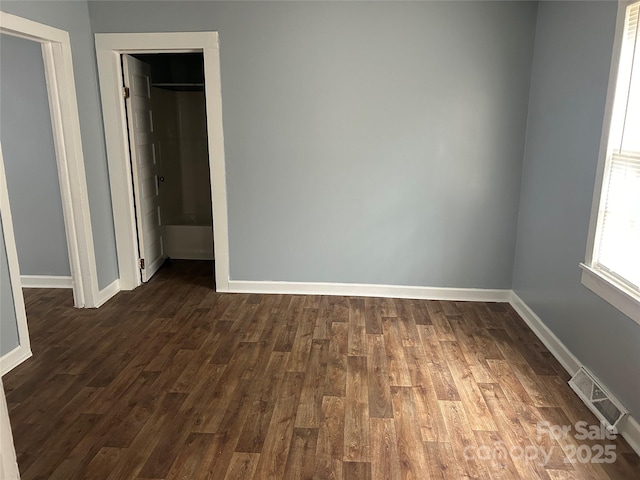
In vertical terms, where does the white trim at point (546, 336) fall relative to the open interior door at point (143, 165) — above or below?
below

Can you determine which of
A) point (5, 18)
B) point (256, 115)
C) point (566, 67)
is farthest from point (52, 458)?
point (566, 67)

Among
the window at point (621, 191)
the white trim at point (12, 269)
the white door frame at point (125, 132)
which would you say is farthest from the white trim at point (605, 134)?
the white trim at point (12, 269)

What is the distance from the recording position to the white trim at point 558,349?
2304 mm

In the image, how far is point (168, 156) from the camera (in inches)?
230

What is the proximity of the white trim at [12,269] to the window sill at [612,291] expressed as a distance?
3499 mm

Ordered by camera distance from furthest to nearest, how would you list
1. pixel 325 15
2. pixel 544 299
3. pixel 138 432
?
1. pixel 325 15
2. pixel 544 299
3. pixel 138 432

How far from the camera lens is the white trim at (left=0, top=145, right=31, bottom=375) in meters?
2.88

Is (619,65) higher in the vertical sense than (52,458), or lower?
higher

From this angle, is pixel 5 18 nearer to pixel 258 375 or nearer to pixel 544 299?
pixel 258 375

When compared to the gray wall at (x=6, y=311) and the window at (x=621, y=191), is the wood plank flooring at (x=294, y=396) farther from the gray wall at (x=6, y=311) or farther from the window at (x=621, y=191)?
the window at (x=621, y=191)

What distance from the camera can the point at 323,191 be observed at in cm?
409

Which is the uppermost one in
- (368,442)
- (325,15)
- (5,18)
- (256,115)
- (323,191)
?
(325,15)

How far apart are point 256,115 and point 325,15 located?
3.19 ft

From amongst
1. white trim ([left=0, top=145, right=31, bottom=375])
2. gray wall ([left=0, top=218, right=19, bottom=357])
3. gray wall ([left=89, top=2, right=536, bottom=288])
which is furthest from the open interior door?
gray wall ([left=0, top=218, right=19, bottom=357])
